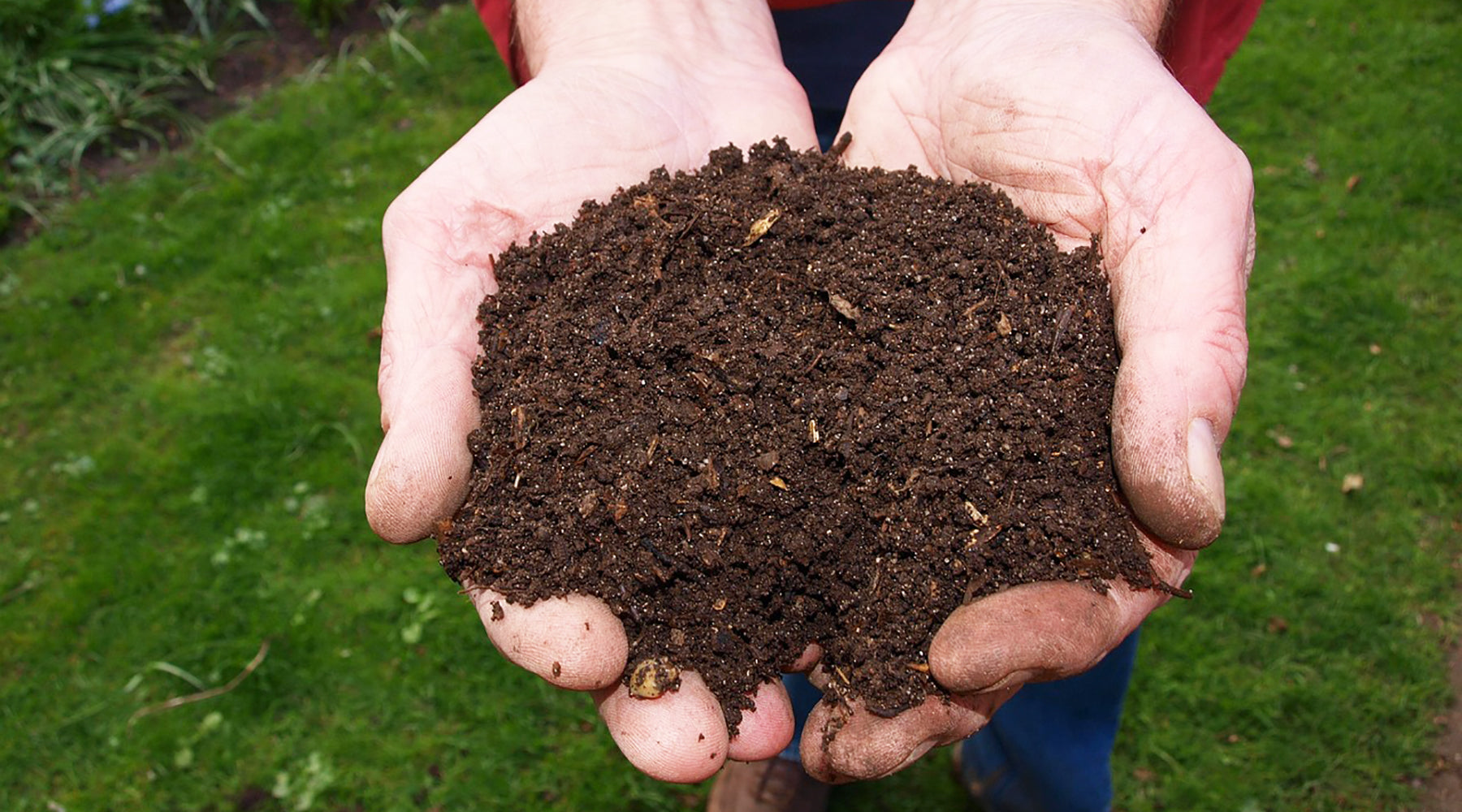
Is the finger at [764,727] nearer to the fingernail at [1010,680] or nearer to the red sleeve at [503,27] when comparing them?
the fingernail at [1010,680]

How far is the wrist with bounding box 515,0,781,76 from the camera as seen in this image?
284 centimetres

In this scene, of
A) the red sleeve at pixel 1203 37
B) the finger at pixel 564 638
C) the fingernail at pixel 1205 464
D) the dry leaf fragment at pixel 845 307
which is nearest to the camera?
the fingernail at pixel 1205 464

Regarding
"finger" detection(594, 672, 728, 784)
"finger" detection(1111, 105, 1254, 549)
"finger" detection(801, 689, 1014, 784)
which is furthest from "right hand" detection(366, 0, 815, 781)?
"finger" detection(1111, 105, 1254, 549)

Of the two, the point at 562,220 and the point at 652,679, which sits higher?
the point at 562,220

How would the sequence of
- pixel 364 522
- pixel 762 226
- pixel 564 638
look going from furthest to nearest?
pixel 364 522 → pixel 762 226 → pixel 564 638

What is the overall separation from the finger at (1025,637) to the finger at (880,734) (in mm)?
81

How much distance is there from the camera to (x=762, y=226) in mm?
2332

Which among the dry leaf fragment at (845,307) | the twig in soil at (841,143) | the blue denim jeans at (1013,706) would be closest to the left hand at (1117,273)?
the twig in soil at (841,143)

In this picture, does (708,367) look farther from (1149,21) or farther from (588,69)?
(1149,21)

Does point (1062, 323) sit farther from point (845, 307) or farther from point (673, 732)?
point (673, 732)

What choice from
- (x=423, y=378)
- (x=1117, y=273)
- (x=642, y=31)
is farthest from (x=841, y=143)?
(x=423, y=378)

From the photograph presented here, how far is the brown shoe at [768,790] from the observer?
350 cm

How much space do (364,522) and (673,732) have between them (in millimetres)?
2741

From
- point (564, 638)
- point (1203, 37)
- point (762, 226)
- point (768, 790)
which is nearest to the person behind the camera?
point (564, 638)
